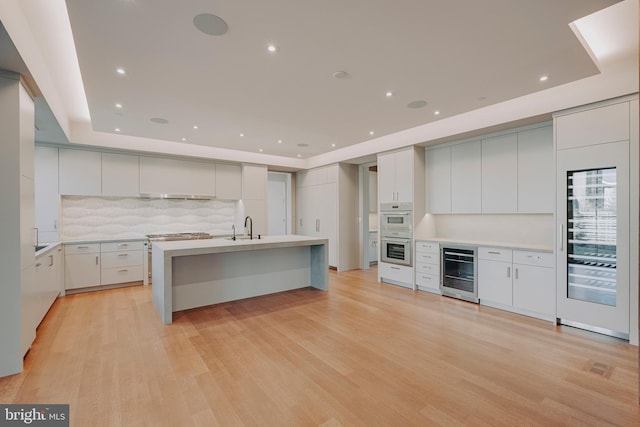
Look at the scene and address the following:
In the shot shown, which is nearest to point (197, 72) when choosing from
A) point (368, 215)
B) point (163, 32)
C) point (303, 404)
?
point (163, 32)

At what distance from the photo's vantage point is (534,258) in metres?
3.69

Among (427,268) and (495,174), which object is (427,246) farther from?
(495,174)

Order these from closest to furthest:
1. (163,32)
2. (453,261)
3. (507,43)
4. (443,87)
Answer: (163,32) < (507,43) < (443,87) < (453,261)

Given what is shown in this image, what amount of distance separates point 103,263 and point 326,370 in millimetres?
4557

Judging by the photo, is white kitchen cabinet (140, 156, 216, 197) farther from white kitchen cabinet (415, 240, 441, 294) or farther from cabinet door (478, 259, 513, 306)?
cabinet door (478, 259, 513, 306)

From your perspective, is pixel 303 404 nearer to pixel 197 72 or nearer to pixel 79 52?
pixel 197 72

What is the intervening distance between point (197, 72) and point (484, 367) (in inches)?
150

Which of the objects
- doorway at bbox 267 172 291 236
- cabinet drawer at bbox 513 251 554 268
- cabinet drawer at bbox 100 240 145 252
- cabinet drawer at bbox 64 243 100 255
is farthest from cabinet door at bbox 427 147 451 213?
cabinet drawer at bbox 64 243 100 255

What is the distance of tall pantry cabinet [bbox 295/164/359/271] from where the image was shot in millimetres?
6684

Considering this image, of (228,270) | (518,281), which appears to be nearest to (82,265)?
(228,270)

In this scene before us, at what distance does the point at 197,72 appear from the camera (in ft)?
9.62

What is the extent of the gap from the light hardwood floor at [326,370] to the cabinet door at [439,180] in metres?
1.90

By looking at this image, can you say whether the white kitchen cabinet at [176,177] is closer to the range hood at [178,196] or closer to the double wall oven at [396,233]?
the range hood at [178,196]

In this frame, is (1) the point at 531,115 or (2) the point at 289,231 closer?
(1) the point at 531,115
